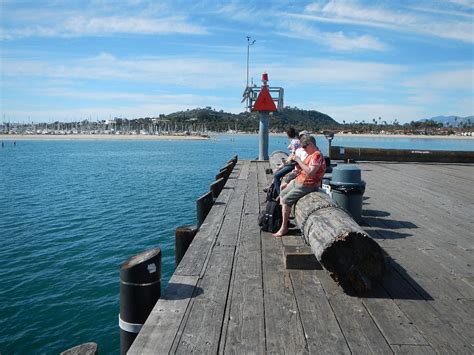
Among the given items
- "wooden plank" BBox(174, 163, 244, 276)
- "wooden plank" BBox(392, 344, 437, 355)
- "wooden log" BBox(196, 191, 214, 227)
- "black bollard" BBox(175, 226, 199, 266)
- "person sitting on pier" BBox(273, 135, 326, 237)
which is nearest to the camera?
"wooden plank" BBox(392, 344, 437, 355)

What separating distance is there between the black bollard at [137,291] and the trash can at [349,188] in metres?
3.68

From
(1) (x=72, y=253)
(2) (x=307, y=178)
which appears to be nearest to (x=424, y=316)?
(2) (x=307, y=178)

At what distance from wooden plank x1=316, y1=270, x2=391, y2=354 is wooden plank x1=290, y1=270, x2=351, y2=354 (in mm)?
57

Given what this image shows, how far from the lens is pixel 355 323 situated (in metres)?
3.62

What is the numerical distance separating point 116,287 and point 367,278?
24.9 ft

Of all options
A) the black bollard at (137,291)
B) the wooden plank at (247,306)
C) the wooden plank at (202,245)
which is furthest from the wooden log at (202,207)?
the black bollard at (137,291)

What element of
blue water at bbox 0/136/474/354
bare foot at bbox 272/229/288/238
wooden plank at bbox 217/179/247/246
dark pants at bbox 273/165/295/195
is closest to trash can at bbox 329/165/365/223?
bare foot at bbox 272/229/288/238

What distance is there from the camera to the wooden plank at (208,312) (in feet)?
10.6

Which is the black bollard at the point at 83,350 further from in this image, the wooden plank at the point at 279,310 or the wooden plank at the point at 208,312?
the wooden plank at the point at 279,310

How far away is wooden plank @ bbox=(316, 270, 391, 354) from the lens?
3.23 meters

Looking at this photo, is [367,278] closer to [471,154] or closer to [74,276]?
[74,276]

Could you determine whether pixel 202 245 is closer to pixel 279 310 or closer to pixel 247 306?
pixel 247 306

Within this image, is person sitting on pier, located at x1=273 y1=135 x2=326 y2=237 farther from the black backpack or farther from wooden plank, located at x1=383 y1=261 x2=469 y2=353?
wooden plank, located at x1=383 y1=261 x2=469 y2=353

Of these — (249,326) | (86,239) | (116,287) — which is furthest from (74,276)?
(249,326)
